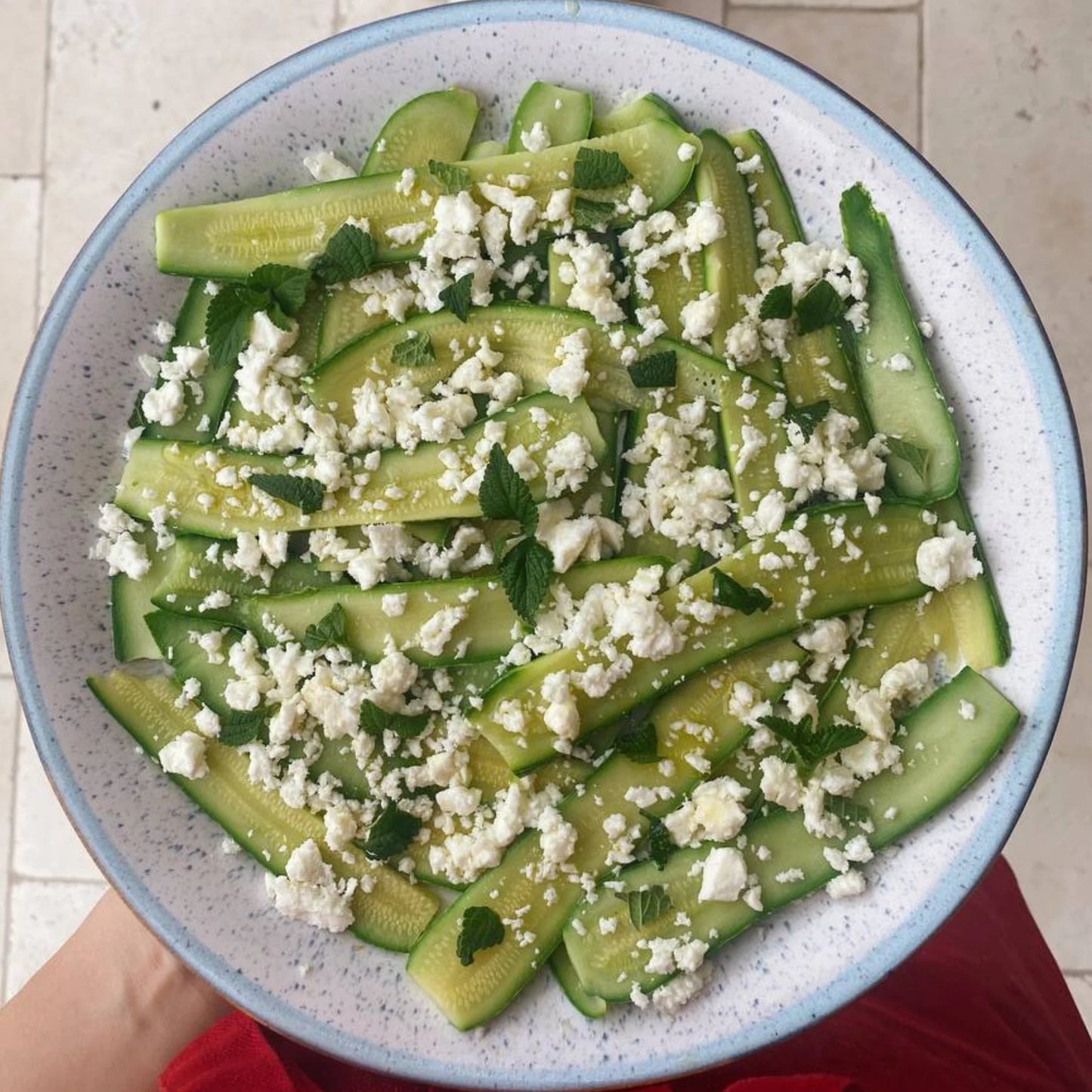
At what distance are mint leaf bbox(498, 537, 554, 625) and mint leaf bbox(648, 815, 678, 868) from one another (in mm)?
258

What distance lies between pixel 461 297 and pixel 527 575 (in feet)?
1.00

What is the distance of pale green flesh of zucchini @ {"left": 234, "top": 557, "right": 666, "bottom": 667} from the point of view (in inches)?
45.9

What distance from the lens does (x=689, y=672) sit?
1145 mm

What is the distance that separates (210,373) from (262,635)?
0.99ft

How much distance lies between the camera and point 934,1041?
1488 mm

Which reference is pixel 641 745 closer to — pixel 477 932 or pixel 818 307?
pixel 477 932

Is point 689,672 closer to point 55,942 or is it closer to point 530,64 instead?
point 530,64

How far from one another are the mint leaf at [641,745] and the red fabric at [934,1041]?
21.4 inches

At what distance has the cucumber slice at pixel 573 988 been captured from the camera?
1171 millimetres

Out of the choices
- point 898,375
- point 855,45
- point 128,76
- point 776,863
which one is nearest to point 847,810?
point 776,863

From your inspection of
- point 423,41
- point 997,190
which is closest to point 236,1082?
point 423,41

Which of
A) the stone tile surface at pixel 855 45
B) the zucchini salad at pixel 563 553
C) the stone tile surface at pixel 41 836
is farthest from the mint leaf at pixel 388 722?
the stone tile surface at pixel 855 45

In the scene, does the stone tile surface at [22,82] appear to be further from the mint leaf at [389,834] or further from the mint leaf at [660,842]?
the mint leaf at [660,842]

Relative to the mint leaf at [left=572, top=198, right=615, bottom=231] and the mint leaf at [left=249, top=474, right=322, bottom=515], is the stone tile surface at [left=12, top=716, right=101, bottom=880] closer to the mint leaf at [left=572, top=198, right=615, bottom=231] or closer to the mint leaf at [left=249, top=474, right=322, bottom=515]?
the mint leaf at [left=249, top=474, right=322, bottom=515]
